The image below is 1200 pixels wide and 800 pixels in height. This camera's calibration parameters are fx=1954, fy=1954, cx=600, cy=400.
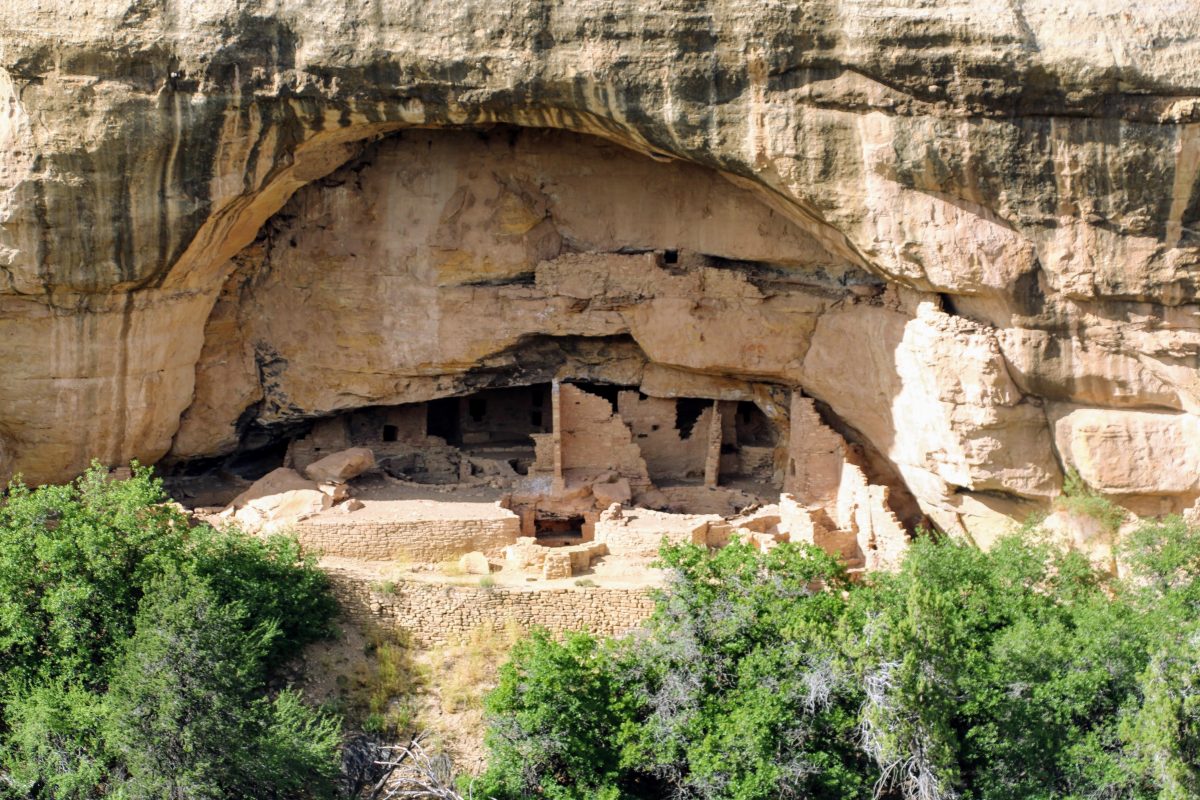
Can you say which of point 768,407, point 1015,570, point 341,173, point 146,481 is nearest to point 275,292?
point 341,173

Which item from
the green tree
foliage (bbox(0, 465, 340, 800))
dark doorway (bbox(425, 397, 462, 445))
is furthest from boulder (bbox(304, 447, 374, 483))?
the green tree

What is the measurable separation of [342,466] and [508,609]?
2956 millimetres

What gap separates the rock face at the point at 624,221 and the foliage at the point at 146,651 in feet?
7.56

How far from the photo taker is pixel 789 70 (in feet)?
52.7

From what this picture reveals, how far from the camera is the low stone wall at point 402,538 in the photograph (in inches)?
714

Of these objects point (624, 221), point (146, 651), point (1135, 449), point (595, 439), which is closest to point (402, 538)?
point (595, 439)

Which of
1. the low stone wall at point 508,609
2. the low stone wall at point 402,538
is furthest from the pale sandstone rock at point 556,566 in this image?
the low stone wall at point 402,538

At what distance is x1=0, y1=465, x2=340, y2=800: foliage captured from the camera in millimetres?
15719

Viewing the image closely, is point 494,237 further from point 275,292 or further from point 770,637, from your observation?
point 770,637

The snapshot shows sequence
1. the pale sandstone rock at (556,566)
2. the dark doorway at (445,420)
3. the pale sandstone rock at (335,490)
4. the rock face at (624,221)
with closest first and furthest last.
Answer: the rock face at (624,221)
the pale sandstone rock at (556,566)
the pale sandstone rock at (335,490)
the dark doorway at (445,420)

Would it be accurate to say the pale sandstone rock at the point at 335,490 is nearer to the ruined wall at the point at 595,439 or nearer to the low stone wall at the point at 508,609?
the low stone wall at the point at 508,609

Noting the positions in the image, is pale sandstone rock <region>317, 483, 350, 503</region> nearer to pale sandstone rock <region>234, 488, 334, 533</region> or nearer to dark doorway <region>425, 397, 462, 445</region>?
pale sandstone rock <region>234, 488, 334, 533</region>

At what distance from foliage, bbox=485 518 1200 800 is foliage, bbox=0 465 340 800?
196 centimetres

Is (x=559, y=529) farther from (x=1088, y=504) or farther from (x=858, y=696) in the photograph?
(x=1088, y=504)
